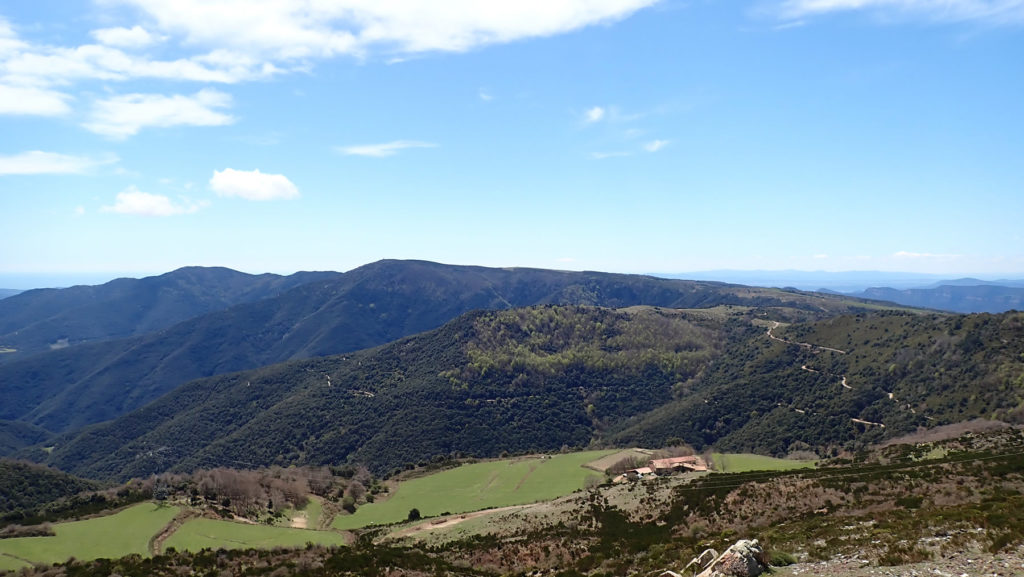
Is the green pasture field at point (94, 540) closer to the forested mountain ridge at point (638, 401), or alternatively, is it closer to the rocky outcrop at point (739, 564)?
the rocky outcrop at point (739, 564)

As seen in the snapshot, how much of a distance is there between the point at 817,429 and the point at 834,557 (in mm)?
98621

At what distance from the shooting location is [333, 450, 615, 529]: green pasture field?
2534 inches

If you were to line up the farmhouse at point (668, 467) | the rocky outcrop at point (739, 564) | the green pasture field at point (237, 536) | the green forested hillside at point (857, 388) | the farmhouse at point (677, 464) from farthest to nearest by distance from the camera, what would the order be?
the green forested hillside at point (857, 388) → the farmhouse at point (677, 464) → the farmhouse at point (668, 467) → the green pasture field at point (237, 536) → the rocky outcrop at point (739, 564)

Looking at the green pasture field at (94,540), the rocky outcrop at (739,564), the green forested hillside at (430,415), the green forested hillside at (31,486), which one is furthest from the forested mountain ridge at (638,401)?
the green pasture field at (94,540)

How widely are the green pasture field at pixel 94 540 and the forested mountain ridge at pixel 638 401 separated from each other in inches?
3593

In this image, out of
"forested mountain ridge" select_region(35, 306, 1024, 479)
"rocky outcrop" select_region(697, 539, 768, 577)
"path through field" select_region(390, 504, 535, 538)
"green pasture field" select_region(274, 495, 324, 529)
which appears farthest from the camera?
"forested mountain ridge" select_region(35, 306, 1024, 479)

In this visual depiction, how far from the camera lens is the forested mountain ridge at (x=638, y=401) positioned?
104375 millimetres

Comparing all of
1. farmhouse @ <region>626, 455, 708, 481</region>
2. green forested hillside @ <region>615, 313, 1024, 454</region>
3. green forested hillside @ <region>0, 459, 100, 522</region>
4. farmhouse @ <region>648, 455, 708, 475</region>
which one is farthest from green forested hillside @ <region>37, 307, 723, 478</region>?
farmhouse @ <region>626, 455, 708, 481</region>

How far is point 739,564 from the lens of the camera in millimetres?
19531

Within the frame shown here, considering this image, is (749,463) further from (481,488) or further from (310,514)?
(310,514)

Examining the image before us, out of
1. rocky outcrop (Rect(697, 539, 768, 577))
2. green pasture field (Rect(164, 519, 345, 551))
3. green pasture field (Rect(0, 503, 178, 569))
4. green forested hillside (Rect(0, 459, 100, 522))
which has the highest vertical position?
rocky outcrop (Rect(697, 539, 768, 577))

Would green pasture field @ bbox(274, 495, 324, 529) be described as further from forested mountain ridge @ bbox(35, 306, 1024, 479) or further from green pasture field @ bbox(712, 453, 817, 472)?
forested mountain ridge @ bbox(35, 306, 1024, 479)

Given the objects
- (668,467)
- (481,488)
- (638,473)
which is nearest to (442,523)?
(481,488)

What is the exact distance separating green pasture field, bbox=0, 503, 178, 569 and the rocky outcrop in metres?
39.9
